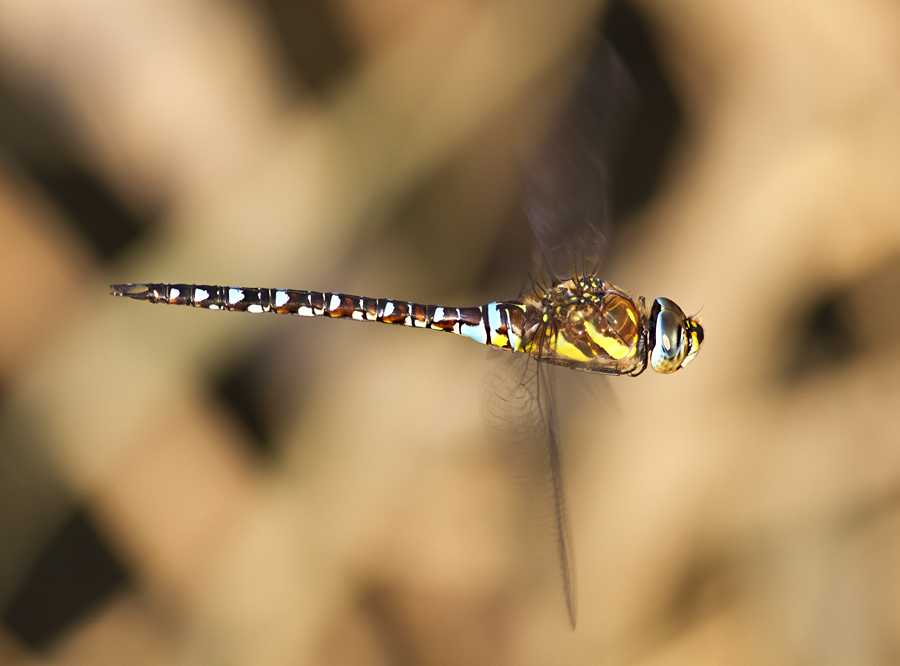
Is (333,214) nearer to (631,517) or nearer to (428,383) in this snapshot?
(428,383)

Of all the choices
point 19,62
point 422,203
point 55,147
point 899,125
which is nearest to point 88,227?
point 55,147

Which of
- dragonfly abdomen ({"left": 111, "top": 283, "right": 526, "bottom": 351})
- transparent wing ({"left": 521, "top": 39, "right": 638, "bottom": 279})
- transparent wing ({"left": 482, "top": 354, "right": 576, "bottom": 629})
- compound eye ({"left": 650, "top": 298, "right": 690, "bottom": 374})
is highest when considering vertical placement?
transparent wing ({"left": 521, "top": 39, "right": 638, "bottom": 279})

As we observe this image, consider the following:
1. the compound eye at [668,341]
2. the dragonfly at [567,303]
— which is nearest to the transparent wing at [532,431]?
the dragonfly at [567,303]

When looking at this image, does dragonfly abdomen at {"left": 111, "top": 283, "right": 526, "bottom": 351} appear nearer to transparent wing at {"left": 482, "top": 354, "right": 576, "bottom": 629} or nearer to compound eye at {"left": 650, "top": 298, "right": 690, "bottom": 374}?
transparent wing at {"left": 482, "top": 354, "right": 576, "bottom": 629}

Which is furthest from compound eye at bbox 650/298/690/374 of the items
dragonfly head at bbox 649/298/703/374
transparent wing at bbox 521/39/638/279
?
transparent wing at bbox 521/39/638/279

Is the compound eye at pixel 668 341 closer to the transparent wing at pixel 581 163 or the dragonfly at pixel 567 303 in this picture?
the dragonfly at pixel 567 303

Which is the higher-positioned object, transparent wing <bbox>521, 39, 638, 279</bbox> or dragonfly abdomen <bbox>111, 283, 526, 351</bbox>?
transparent wing <bbox>521, 39, 638, 279</bbox>

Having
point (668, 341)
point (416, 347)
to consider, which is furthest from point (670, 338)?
point (416, 347)
